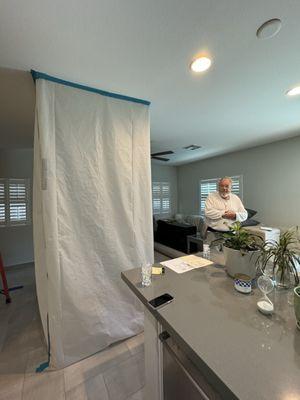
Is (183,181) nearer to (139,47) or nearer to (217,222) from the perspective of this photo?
(217,222)

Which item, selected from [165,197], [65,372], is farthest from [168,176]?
[65,372]

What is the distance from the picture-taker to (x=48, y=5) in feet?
2.95

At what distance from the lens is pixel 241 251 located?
3.35ft

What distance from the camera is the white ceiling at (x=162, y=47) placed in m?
0.94

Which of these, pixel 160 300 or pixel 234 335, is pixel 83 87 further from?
pixel 234 335

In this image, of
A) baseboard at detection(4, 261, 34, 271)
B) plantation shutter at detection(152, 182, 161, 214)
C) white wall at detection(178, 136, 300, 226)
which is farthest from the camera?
plantation shutter at detection(152, 182, 161, 214)

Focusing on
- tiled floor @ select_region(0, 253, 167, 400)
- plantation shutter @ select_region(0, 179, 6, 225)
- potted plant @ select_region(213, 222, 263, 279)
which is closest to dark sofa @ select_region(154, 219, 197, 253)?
tiled floor @ select_region(0, 253, 167, 400)

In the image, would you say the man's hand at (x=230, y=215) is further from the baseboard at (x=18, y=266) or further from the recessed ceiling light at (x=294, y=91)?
the baseboard at (x=18, y=266)

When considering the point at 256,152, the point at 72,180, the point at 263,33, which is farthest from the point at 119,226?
the point at 256,152

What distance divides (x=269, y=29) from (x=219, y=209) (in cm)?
155

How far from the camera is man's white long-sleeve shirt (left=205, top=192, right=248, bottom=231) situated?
2.01m

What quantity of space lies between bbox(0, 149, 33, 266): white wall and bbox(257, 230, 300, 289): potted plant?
440 cm

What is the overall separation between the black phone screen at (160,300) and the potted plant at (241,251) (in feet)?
1.48

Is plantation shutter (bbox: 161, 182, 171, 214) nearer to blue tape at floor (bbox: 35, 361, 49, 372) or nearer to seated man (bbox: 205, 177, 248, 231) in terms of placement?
seated man (bbox: 205, 177, 248, 231)
